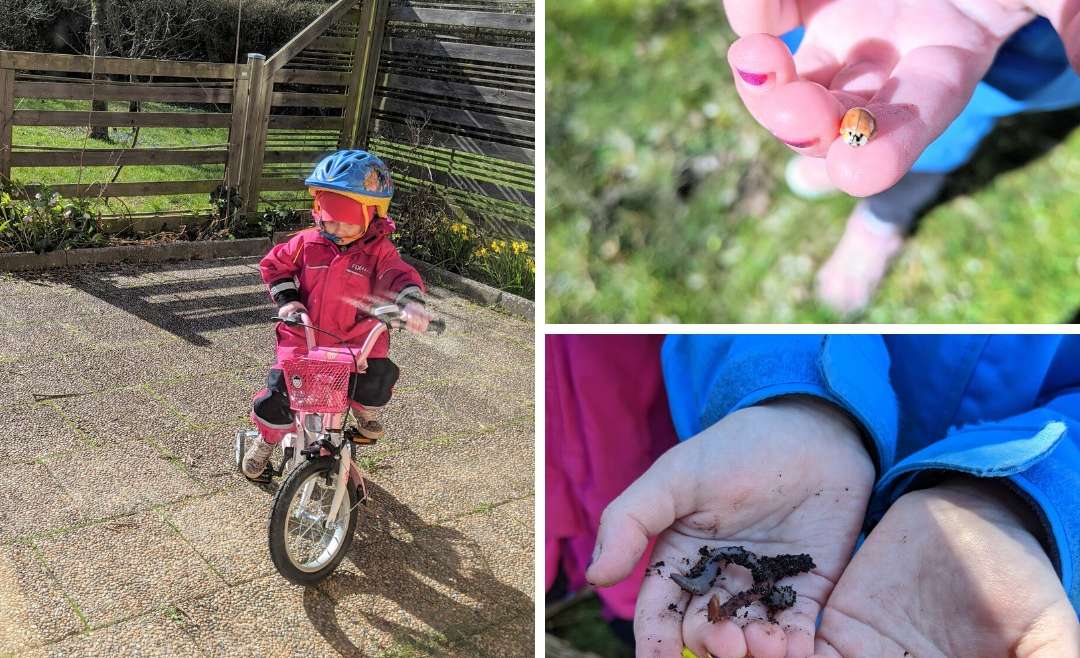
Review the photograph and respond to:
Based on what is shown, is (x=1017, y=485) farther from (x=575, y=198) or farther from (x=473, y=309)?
(x=473, y=309)

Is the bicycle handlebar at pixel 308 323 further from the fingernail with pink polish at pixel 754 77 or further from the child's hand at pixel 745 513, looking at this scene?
the fingernail with pink polish at pixel 754 77

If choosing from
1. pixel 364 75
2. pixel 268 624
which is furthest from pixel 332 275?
pixel 364 75

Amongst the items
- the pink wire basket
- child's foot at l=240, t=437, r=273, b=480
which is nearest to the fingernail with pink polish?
the pink wire basket

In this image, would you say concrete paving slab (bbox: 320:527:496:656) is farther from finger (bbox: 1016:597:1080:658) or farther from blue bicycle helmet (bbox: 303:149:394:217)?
finger (bbox: 1016:597:1080:658)

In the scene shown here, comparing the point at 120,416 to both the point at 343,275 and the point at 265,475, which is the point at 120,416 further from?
the point at 343,275

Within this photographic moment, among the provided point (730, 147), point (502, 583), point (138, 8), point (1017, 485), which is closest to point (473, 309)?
point (730, 147)

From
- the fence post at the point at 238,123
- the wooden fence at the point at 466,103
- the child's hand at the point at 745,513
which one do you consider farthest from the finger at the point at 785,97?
the fence post at the point at 238,123
